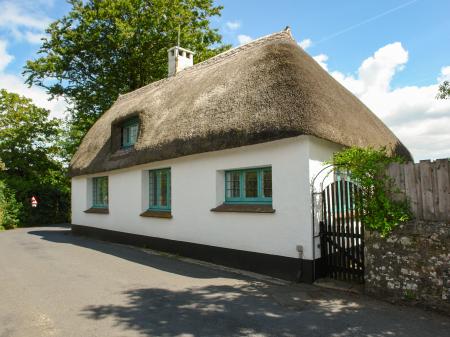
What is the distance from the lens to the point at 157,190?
1074cm

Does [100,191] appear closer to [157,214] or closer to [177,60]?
[157,214]

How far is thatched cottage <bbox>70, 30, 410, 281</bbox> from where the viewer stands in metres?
6.70

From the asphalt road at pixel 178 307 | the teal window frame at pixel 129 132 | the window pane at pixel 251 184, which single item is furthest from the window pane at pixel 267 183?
the teal window frame at pixel 129 132

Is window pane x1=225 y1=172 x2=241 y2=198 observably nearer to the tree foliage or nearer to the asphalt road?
the asphalt road

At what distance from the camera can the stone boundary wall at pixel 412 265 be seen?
15.8ft

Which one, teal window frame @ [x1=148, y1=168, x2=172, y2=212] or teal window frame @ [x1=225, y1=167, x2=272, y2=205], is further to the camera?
teal window frame @ [x1=148, y1=168, x2=172, y2=212]

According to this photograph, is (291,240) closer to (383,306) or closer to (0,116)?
(383,306)

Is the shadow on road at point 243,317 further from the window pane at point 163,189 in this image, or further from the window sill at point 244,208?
the window pane at point 163,189

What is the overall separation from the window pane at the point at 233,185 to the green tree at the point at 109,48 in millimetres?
14223

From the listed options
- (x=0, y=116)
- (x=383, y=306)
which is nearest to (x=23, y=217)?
(x=0, y=116)

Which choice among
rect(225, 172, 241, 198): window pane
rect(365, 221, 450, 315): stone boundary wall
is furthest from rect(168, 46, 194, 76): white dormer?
rect(365, 221, 450, 315): stone boundary wall

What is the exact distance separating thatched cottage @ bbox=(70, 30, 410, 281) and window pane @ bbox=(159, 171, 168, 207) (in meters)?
0.03

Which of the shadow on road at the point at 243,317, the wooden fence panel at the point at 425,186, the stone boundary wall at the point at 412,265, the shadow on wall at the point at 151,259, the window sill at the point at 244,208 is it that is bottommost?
A: the shadow on road at the point at 243,317

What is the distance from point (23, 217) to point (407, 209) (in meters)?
20.4
